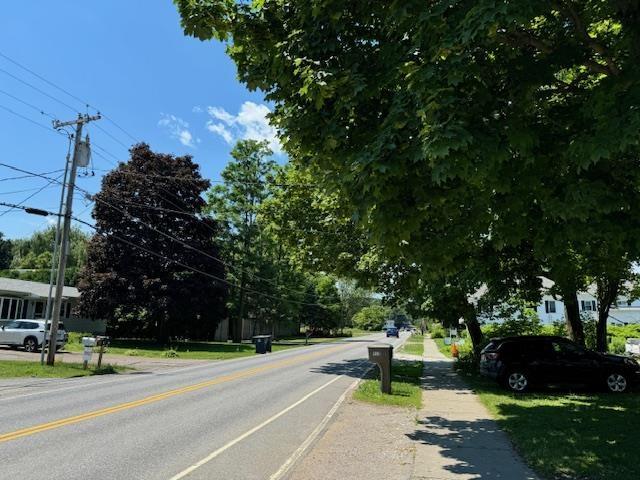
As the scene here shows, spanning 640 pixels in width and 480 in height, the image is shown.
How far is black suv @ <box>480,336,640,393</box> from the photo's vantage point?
1454cm

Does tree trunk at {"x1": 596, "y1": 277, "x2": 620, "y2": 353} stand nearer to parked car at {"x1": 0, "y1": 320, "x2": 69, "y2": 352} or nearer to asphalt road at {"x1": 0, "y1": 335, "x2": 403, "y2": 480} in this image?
asphalt road at {"x1": 0, "y1": 335, "x2": 403, "y2": 480}

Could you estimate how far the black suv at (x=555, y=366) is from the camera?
14539 mm

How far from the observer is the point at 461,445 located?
26.6ft

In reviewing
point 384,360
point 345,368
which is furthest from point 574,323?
point 345,368

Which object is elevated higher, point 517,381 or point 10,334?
point 10,334

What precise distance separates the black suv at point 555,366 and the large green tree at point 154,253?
79.3ft

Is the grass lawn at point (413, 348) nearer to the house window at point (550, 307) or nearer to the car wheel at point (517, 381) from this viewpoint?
the house window at point (550, 307)

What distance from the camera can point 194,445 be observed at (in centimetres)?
793

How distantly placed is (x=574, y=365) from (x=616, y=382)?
1.20 m

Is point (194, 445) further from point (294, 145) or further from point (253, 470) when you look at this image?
point (294, 145)

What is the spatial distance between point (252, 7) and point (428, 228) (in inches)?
148

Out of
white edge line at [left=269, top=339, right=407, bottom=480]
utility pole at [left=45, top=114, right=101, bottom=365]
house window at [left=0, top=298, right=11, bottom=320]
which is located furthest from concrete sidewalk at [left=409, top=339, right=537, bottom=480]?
house window at [left=0, top=298, right=11, bottom=320]

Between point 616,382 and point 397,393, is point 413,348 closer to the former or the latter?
point 616,382

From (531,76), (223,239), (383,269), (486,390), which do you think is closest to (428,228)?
(531,76)
